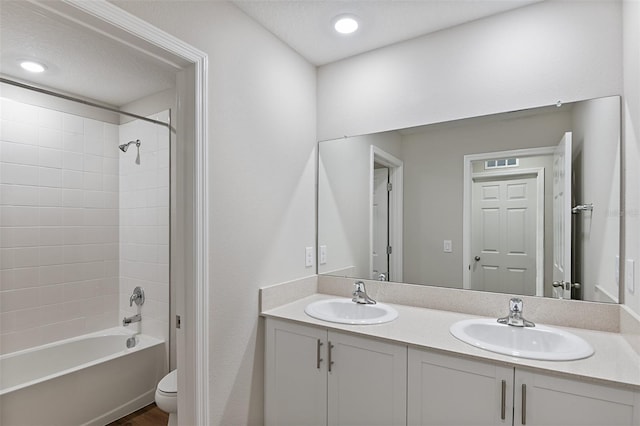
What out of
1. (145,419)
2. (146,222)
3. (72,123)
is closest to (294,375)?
(145,419)

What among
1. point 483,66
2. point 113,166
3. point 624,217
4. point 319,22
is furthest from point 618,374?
point 113,166

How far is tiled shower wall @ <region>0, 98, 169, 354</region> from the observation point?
7.70 feet

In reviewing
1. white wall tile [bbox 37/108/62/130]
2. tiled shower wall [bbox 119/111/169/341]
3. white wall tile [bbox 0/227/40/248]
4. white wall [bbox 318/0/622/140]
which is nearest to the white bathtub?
tiled shower wall [bbox 119/111/169/341]

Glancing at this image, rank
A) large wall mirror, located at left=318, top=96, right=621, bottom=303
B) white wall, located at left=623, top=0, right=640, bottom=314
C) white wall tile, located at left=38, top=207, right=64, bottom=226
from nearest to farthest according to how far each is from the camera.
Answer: white wall, located at left=623, top=0, right=640, bottom=314
large wall mirror, located at left=318, top=96, right=621, bottom=303
white wall tile, located at left=38, top=207, right=64, bottom=226

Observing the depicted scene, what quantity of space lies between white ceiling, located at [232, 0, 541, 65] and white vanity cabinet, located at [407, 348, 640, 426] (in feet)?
5.68

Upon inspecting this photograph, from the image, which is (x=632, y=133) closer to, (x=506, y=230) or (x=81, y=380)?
(x=506, y=230)

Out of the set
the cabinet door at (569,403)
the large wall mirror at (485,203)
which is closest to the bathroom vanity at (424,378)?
the cabinet door at (569,403)

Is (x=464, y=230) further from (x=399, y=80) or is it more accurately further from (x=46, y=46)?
(x=46, y=46)

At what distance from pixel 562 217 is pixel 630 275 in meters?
0.36

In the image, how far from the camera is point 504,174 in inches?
68.7

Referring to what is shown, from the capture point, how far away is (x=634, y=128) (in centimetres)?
134

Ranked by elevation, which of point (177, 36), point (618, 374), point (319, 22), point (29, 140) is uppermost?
point (319, 22)

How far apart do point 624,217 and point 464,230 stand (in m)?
0.68

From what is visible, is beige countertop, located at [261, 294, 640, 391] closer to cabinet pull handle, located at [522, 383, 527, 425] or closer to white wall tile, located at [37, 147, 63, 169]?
cabinet pull handle, located at [522, 383, 527, 425]
